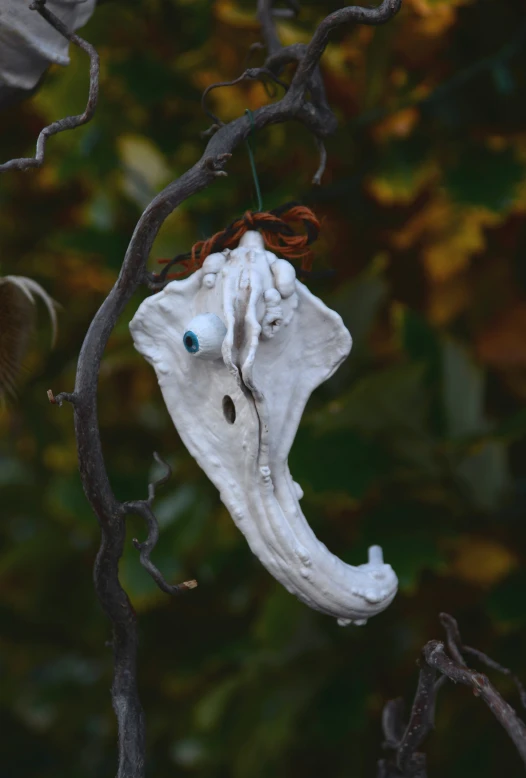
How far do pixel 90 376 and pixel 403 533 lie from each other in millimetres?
509

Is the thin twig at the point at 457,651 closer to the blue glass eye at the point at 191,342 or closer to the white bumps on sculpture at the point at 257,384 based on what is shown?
Answer: the white bumps on sculpture at the point at 257,384

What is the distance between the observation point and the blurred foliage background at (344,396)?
905 millimetres

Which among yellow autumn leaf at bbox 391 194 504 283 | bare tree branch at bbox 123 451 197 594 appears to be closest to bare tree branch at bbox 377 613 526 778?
bare tree branch at bbox 123 451 197 594

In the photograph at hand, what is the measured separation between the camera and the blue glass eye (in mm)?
429

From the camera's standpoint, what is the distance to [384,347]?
1078 mm

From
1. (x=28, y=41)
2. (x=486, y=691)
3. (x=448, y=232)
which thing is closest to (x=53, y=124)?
(x=28, y=41)

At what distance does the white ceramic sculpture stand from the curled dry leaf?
0.11 metres

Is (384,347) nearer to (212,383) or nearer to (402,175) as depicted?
(402,175)

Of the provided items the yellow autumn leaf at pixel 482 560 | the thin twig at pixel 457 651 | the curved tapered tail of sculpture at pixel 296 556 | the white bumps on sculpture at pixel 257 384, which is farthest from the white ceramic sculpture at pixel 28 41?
the yellow autumn leaf at pixel 482 560

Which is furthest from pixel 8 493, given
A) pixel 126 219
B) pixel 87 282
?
pixel 126 219

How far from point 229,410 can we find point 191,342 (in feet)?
0.15

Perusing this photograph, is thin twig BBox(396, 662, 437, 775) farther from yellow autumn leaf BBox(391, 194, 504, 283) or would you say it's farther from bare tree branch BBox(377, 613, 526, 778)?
yellow autumn leaf BBox(391, 194, 504, 283)

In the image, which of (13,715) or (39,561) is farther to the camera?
(13,715)

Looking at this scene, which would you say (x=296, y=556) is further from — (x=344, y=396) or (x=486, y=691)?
(x=344, y=396)
